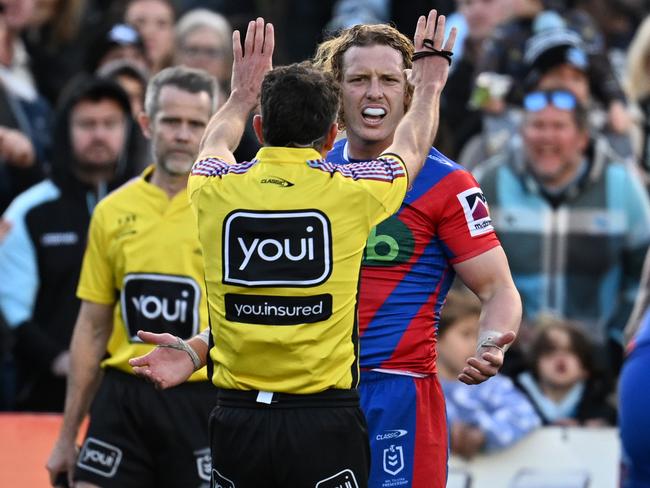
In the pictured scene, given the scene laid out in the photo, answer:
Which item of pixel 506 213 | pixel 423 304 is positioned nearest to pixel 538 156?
pixel 506 213

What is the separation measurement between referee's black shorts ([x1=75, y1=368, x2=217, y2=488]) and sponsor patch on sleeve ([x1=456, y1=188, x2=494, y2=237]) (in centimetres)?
177

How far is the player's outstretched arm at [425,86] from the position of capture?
5.46 meters

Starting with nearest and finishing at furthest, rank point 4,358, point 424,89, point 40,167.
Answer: point 424,89, point 4,358, point 40,167

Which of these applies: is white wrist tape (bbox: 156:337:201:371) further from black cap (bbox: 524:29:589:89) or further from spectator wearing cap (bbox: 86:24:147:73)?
spectator wearing cap (bbox: 86:24:147:73)

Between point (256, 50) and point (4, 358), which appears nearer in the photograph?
point (256, 50)

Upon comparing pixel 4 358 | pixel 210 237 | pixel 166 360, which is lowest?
pixel 4 358

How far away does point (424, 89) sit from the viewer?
5.57 m

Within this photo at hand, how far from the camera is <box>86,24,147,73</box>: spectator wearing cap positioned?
11.1m

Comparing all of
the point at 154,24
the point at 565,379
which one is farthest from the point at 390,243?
the point at 154,24

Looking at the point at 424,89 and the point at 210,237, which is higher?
the point at 424,89

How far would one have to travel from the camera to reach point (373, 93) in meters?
5.87

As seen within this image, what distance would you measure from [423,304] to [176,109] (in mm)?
1886

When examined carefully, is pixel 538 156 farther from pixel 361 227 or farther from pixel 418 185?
pixel 361 227

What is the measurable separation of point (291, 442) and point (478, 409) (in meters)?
3.71
